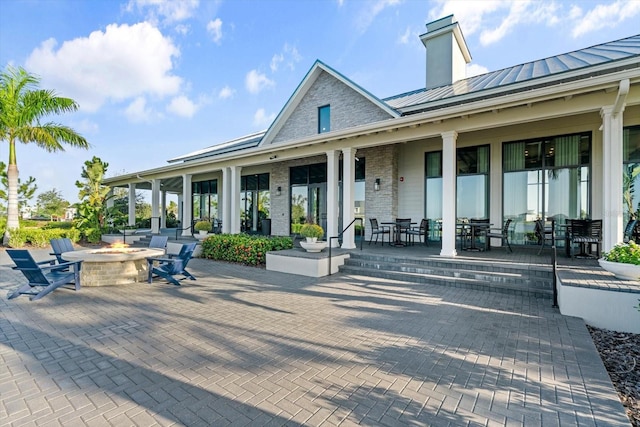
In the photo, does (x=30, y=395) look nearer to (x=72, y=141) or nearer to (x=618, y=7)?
(x=618, y=7)

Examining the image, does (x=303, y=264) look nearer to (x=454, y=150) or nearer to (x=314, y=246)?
(x=314, y=246)

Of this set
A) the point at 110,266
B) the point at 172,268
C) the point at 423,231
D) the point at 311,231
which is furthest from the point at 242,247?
the point at 423,231

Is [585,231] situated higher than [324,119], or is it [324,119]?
[324,119]

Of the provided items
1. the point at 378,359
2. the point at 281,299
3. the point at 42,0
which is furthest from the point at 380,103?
the point at 42,0

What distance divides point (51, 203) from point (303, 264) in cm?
4717

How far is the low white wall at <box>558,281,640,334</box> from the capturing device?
432cm

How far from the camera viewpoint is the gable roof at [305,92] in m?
11.5

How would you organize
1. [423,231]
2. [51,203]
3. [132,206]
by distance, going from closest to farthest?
[423,231] < [132,206] < [51,203]

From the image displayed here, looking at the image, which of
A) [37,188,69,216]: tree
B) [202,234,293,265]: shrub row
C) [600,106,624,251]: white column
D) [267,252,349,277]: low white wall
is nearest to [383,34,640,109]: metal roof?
[600,106,624,251]: white column

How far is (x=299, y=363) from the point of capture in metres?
3.27

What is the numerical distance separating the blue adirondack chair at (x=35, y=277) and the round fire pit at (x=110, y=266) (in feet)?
1.06

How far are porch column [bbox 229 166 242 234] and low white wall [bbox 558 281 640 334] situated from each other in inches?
427

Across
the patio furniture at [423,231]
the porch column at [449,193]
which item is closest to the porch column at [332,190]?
the patio furniture at [423,231]

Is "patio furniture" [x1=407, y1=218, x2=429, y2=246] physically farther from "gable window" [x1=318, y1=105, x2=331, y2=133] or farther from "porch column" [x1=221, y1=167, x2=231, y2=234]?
"porch column" [x1=221, y1=167, x2=231, y2=234]
